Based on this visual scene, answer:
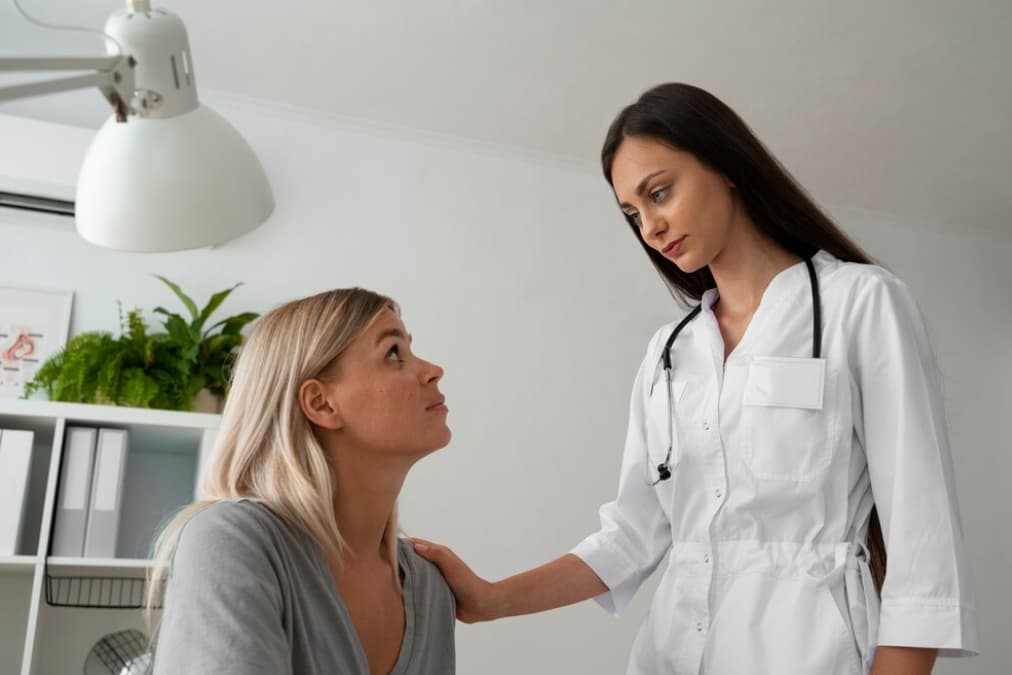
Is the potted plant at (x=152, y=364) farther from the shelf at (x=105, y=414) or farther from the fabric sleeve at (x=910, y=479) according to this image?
the fabric sleeve at (x=910, y=479)

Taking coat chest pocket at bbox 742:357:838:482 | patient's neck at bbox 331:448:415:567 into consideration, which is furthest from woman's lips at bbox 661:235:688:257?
patient's neck at bbox 331:448:415:567

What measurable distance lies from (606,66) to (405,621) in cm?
223

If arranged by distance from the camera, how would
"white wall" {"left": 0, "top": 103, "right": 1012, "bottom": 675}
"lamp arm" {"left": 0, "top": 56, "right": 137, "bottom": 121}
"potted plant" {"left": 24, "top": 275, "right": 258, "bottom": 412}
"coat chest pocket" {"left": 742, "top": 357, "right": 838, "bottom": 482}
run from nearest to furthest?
"lamp arm" {"left": 0, "top": 56, "right": 137, "bottom": 121} → "coat chest pocket" {"left": 742, "top": 357, "right": 838, "bottom": 482} → "potted plant" {"left": 24, "top": 275, "right": 258, "bottom": 412} → "white wall" {"left": 0, "top": 103, "right": 1012, "bottom": 675}

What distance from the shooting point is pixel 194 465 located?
10.2ft

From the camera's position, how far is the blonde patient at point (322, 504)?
1.23 metres

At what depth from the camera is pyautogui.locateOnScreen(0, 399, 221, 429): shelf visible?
8.51 ft

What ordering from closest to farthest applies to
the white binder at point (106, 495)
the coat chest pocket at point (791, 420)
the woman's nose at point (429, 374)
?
the coat chest pocket at point (791, 420)
the woman's nose at point (429, 374)
the white binder at point (106, 495)

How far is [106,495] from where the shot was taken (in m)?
2.63

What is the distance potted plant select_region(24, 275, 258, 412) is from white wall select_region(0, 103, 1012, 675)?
17cm

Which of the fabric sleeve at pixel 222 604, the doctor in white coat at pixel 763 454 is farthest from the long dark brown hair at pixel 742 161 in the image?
the fabric sleeve at pixel 222 604

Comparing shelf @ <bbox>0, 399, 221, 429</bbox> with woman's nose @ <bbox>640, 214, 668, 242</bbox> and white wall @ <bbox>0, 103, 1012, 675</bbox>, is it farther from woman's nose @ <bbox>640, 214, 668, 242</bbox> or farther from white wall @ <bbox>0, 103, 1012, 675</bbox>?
woman's nose @ <bbox>640, 214, 668, 242</bbox>

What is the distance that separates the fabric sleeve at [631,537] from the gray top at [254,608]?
1.28ft

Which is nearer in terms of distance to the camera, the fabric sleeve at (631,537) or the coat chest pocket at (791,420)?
the coat chest pocket at (791,420)

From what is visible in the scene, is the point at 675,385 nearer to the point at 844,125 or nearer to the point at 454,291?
the point at 454,291
